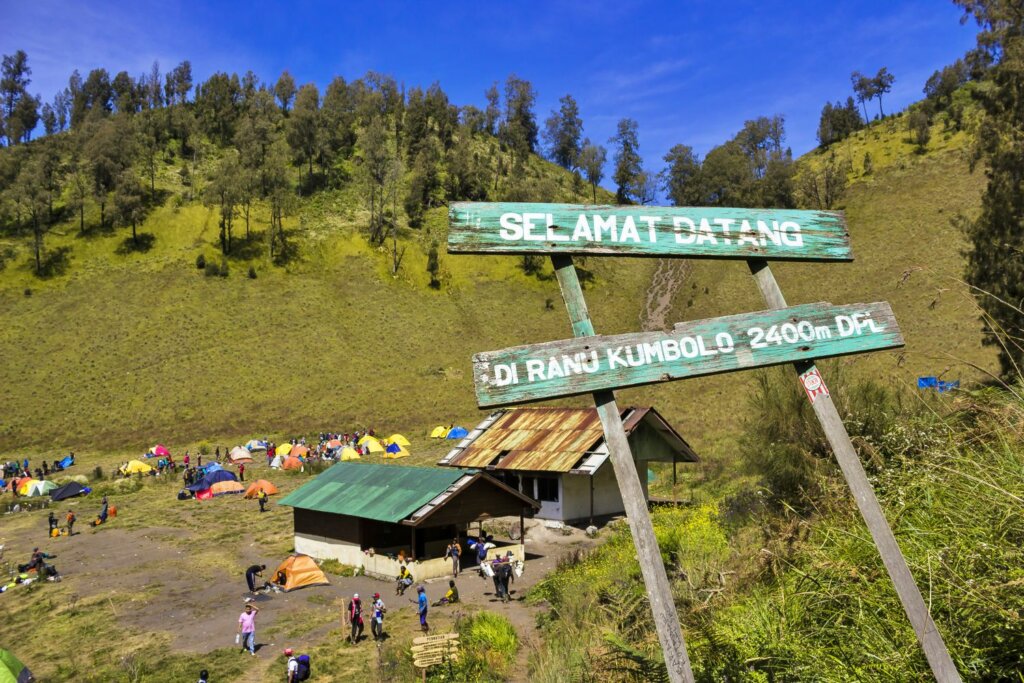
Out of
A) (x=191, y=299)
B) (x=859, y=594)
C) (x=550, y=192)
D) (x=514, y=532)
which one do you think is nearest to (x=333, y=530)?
(x=514, y=532)

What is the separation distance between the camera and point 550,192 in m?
90.9

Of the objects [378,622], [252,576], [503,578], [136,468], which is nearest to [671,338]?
[378,622]

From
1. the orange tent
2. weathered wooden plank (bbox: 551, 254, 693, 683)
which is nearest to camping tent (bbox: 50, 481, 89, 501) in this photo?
the orange tent

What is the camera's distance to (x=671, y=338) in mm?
4332

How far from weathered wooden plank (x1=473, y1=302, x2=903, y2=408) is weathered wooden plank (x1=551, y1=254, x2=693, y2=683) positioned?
0.54 ft

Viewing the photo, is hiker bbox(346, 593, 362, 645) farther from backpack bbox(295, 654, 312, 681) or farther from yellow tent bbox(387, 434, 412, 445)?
yellow tent bbox(387, 434, 412, 445)

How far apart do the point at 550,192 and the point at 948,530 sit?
89074 millimetres

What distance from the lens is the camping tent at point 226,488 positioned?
37.4 metres

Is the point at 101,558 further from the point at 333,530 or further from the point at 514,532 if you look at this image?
the point at 514,532

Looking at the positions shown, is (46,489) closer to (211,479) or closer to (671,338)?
(211,479)

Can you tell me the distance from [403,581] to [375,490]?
4464 mm

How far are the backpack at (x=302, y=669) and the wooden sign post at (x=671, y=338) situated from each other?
1250 cm

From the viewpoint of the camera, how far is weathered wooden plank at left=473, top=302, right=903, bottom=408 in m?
4.06

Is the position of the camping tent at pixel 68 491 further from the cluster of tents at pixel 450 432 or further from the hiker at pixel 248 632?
the hiker at pixel 248 632
